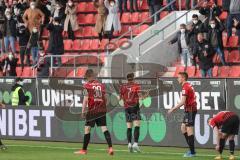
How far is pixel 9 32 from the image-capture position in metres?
37.8

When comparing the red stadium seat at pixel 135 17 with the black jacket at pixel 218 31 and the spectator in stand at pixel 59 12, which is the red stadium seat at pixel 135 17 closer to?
the spectator in stand at pixel 59 12

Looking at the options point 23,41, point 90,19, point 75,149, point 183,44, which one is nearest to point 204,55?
point 183,44

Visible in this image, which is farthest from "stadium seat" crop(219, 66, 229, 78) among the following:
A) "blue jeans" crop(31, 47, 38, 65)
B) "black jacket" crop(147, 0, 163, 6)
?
"blue jeans" crop(31, 47, 38, 65)

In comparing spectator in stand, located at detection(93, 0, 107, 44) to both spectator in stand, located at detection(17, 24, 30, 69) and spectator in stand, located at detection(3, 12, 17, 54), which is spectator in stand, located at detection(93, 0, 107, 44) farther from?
spectator in stand, located at detection(3, 12, 17, 54)

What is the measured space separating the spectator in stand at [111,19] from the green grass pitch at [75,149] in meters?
8.33

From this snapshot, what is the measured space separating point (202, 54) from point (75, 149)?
662cm

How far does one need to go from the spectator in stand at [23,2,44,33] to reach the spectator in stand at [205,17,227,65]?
8.93 meters

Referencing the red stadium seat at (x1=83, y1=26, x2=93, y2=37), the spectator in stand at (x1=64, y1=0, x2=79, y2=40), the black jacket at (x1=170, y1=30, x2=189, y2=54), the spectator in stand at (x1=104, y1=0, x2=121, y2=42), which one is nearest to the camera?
the black jacket at (x1=170, y1=30, x2=189, y2=54)

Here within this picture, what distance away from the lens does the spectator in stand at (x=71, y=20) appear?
3688 centimetres

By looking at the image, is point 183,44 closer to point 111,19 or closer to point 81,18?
point 111,19

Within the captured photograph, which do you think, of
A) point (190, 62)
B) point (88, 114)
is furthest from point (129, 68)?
point (88, 114)

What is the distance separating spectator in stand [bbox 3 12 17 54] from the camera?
37.6 metres

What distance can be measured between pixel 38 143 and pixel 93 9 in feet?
37.4

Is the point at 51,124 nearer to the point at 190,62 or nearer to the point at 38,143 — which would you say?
the point at 38,143
